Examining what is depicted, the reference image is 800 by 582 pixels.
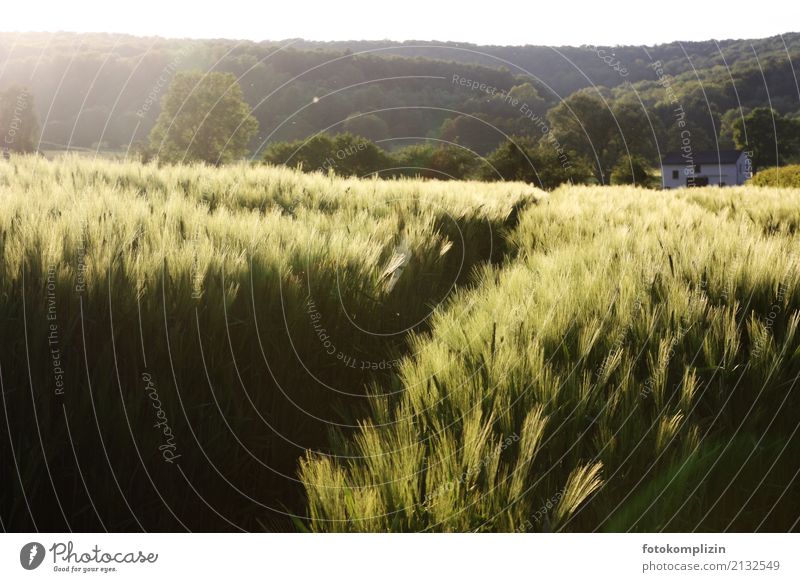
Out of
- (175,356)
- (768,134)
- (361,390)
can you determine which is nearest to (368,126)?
(361,390)

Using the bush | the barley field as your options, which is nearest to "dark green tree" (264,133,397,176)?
the barley field

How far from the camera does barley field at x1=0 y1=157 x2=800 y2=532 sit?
3.85 feet

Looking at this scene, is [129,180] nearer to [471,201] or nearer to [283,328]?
[471,201]

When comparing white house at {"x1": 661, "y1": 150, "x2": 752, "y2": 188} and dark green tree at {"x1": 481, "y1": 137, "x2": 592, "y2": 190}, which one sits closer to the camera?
dark green tree at {"x1": 481, "y1": 137, "x2": 592, "y2": 190}

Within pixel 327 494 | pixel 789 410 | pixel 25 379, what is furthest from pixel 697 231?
pixel 25 379

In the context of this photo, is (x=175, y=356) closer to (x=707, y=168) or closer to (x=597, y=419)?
(x=597, y=419)

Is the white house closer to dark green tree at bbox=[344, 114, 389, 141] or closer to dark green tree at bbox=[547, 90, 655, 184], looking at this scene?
dark green tree at bbox=[547, 90, 655, 184]

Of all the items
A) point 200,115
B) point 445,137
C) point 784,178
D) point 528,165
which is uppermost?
point 200,115

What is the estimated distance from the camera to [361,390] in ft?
6.82

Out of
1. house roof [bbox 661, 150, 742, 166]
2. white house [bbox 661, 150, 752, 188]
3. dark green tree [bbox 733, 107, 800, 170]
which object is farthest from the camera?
house roof [bbox 661, 150, 742, 166]

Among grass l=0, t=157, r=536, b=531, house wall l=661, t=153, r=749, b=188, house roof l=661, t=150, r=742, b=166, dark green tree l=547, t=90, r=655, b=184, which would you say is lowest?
house wall l=661, t=153, r=749, b=188

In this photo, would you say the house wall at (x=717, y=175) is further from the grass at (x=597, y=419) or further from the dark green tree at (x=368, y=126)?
the grass at (x=597, y=419)

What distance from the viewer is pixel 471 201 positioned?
4.63 m

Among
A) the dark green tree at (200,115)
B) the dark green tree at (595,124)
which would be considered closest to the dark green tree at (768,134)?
the dark green tree at (595,124)
